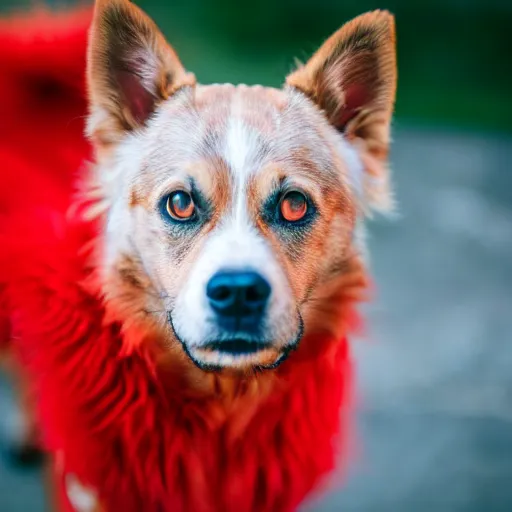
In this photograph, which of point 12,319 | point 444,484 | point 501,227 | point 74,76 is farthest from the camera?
point 501,227

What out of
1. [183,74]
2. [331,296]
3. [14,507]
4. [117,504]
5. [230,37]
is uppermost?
[230,37]

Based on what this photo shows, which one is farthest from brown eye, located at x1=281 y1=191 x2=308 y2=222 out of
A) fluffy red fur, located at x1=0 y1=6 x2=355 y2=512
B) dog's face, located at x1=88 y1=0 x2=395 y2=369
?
fluffy red fur, located at x1=0 y1=6 x2=355 y2=512

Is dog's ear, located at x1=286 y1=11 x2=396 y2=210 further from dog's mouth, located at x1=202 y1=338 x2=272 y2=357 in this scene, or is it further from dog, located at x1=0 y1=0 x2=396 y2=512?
dog's mouth, located at x1=202 y1=338 x2=272 y2=357

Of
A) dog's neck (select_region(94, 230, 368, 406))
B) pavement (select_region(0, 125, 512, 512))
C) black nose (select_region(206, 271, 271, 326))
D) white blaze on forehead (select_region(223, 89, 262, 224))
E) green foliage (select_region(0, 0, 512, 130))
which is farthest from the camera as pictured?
green foliage (select_region(0, 0, 512, 130))

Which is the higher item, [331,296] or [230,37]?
[230,37]

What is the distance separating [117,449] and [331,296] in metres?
0.69

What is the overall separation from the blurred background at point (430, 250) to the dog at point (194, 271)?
36 centimetres

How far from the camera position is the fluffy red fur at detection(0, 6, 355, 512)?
61.9 inches

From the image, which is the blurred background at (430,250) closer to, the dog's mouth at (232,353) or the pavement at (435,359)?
the pavement at (435,359)

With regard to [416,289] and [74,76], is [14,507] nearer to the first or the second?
[74,76]

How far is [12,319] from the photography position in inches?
67.5

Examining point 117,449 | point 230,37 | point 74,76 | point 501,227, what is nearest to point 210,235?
point 117,449

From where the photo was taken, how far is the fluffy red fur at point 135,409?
1573mm

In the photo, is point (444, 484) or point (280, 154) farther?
point (444, 484)
